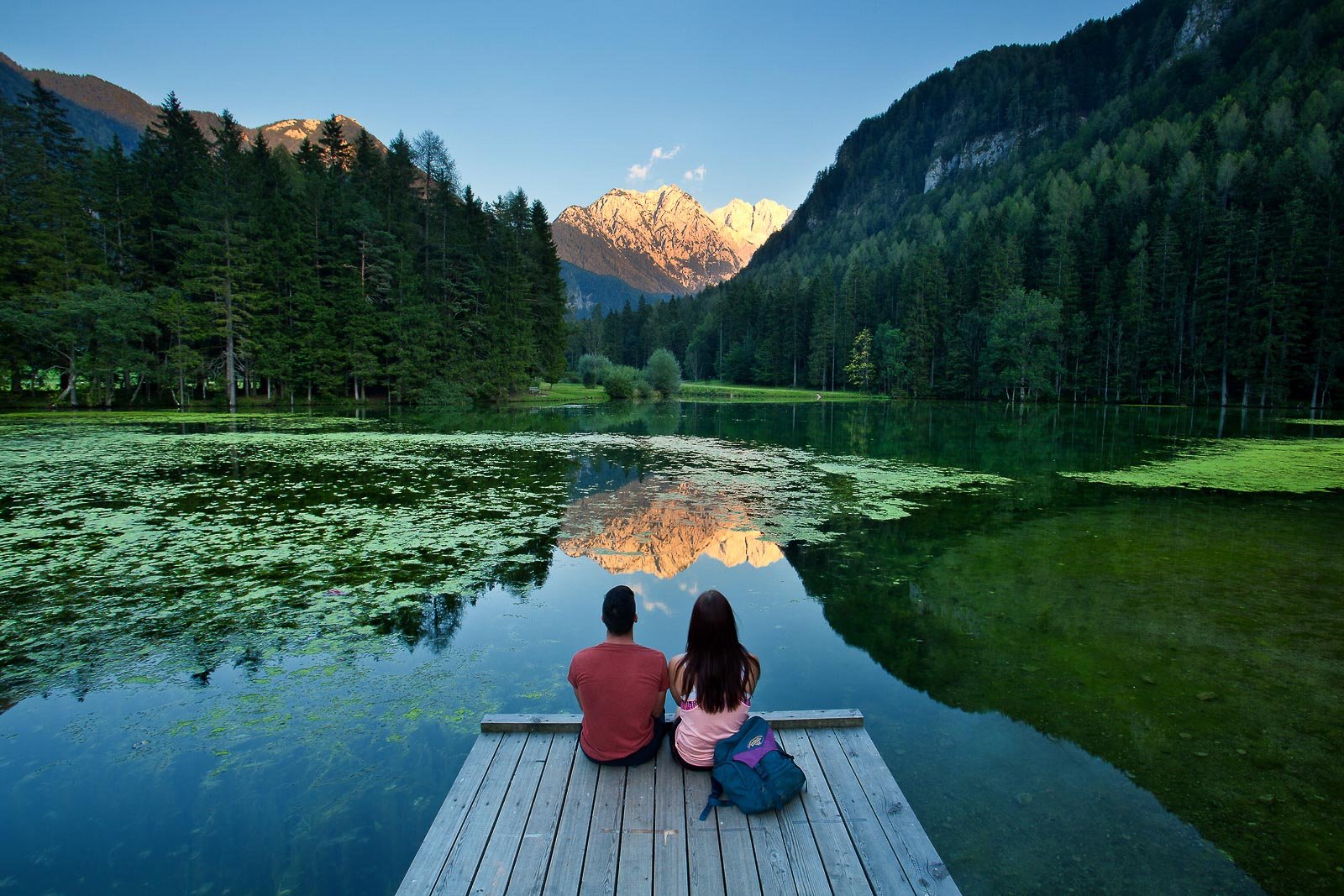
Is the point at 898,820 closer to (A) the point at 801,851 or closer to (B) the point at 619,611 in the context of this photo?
(A) the point at 801,851

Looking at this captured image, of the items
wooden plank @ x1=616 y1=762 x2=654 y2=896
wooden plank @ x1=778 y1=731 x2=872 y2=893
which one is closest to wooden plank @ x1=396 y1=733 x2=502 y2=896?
wooden plank @ x1=616 y1=762 x2=654 y2=896

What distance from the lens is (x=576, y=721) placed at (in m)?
4.45

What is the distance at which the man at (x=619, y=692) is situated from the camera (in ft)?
13.0

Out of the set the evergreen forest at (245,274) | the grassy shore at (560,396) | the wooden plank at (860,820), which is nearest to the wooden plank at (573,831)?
the wooden plank at (860,820)

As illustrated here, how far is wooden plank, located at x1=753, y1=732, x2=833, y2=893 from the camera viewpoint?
10.1ft

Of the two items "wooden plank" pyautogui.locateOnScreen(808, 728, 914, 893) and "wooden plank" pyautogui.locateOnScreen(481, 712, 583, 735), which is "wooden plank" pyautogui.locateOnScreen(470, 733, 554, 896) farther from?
"wooden plank" pyautogui.locateOnScreen(808, 728, 914, 893)

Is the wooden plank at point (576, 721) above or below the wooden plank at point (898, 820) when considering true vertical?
above

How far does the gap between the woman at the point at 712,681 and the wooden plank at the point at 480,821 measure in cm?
111

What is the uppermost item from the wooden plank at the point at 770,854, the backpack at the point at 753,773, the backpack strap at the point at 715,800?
the backpack at the point at 753,773

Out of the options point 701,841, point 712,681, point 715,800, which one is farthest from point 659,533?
point 701,841

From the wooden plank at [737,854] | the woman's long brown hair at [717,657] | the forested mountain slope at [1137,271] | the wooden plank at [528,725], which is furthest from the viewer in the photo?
the forested mountain slope at [1137,271]

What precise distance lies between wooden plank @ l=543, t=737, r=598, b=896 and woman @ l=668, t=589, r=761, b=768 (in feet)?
2.02

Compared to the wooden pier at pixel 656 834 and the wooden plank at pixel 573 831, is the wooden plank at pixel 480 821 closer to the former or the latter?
the wooden pier at pixel 656 834

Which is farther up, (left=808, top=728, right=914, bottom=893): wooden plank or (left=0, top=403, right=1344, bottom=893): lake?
(left=808, top=728, right=914, bottom=893): wooden plank
